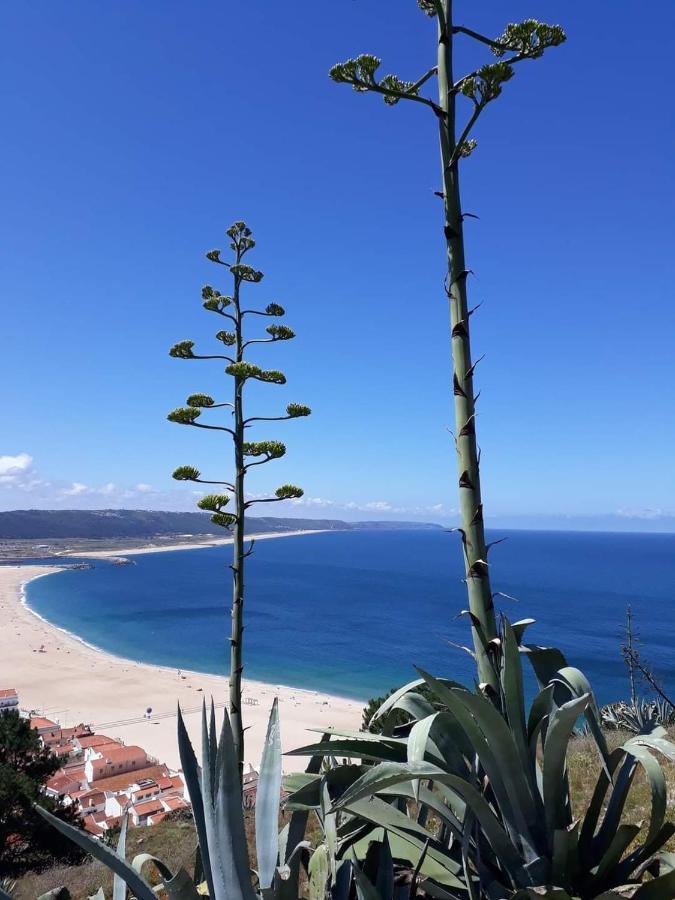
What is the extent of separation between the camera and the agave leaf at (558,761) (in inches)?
68.3

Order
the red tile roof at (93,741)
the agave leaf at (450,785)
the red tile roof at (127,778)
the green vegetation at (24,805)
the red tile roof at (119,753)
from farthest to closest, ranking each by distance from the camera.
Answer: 1. the red tile roof at (93,741)
2. the red tile roof at (119,753)
3. the red tile roof at (127,778)
4. the green vegetation at (24,805)
5. the agave leaf at (450,785)

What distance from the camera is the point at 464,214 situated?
2289 mm

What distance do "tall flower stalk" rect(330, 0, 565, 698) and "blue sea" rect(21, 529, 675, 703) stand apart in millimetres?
34311

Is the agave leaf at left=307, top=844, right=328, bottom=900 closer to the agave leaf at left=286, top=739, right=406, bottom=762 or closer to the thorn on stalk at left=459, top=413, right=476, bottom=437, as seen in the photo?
the agave leaf at left=286, top=739, right=406, bottom=762

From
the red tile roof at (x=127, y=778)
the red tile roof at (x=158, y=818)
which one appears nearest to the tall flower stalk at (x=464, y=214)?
the red tile roof at (x=158, y=818)

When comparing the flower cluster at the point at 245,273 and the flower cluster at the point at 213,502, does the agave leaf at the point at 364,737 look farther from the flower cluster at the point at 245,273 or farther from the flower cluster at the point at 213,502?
the flower cluster at the point at 245,273

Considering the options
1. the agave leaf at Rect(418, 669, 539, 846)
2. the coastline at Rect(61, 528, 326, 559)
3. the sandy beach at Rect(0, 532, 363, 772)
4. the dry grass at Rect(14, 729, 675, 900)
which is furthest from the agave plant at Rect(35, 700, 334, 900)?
the coastline at Rect(61, 528, 326, 559)

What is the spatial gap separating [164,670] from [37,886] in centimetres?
3811

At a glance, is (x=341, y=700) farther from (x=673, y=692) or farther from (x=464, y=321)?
(x=464, y=321)

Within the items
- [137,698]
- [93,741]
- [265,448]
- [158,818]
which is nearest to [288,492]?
[265,448]

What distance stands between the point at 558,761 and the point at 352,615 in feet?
204

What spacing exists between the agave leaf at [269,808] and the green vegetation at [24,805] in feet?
30.5

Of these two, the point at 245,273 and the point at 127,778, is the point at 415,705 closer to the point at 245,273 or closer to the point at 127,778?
the point at 245,273

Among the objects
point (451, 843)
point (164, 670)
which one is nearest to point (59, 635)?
point (164, 670)
